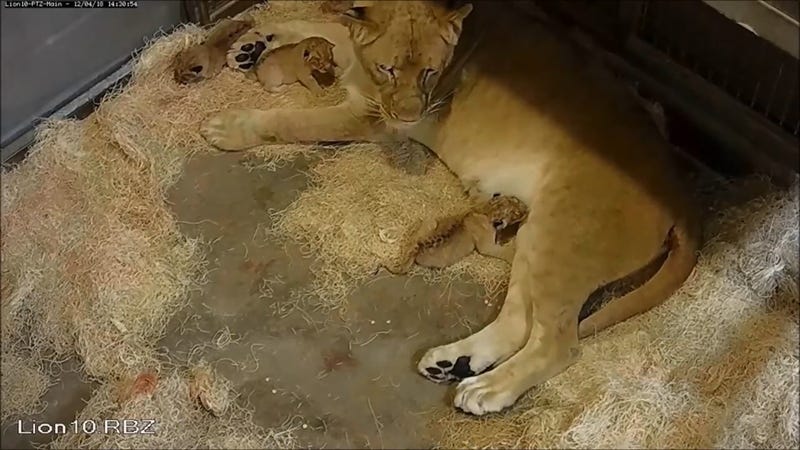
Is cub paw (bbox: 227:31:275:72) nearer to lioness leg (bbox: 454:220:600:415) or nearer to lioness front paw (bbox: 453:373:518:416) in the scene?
lioness leg (bbox: 454:220:600:415)

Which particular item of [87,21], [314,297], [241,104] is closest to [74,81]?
[87,21]

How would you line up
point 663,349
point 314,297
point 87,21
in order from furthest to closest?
point 87,21 → point 314,297 → point 663,349

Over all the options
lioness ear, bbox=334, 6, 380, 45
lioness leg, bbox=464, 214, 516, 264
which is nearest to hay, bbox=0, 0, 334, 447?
lioness ear, bbox=334, 6, 380, 45

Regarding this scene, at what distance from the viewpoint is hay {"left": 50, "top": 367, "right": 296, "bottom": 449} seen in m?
2.63

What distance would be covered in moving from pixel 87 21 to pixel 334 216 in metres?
0.96

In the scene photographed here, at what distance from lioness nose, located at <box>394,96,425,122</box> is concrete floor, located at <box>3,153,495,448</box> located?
1.50 ft

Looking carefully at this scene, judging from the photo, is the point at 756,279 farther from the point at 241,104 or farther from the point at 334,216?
the point at 241,104

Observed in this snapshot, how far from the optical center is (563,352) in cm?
273

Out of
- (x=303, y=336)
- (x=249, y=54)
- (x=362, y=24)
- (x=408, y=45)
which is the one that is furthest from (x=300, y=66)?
(x=303, y=336)

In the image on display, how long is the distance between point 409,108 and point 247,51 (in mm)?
759

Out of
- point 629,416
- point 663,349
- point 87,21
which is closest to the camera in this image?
point 629,416

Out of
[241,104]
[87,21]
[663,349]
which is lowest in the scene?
[663,349]

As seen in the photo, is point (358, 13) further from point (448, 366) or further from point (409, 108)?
point (448, 366)

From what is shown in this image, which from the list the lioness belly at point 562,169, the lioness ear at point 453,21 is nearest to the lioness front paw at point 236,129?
the lioness belly at point 562,169
